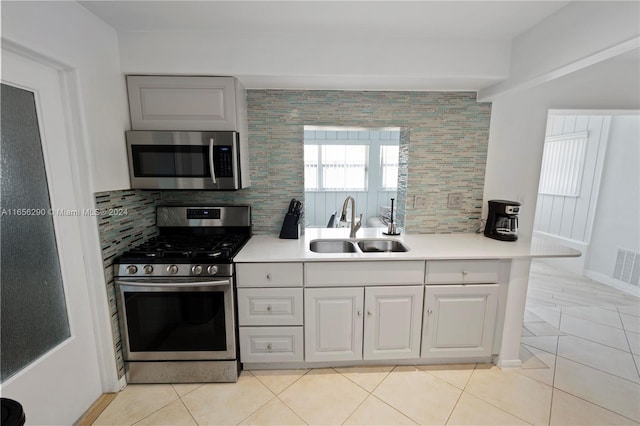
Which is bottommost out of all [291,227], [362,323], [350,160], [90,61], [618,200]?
[362,323]

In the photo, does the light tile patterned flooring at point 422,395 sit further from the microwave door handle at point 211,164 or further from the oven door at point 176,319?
the microwave door handle at point 211,164

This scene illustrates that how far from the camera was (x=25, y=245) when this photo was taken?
1324mm

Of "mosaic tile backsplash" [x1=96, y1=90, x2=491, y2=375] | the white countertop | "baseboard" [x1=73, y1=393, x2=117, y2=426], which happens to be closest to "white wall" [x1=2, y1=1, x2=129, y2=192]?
"mosaic tile backsplash" [x1=96, y1=90, x2=491, y2=375]

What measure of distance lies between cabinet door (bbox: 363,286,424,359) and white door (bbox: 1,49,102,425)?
1.74 meters

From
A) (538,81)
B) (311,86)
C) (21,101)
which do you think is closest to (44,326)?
(21,101)

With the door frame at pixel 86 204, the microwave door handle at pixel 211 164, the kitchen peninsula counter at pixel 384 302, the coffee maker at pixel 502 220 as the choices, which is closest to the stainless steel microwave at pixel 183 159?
the microwave door handle at pixel 211 164

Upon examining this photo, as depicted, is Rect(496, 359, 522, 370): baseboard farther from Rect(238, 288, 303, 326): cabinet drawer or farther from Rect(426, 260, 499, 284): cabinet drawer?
Rect(238, 288, 303, 326): cabinet drawer

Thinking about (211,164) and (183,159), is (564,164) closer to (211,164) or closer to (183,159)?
(211,164)

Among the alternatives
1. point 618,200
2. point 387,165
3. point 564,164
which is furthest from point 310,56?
point 564,164

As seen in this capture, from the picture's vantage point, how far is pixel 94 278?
1.62m

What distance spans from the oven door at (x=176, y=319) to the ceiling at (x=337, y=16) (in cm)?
155

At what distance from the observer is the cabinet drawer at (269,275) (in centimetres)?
182

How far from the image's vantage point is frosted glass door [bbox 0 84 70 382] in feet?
4.07

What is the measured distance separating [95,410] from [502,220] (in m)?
3.08
